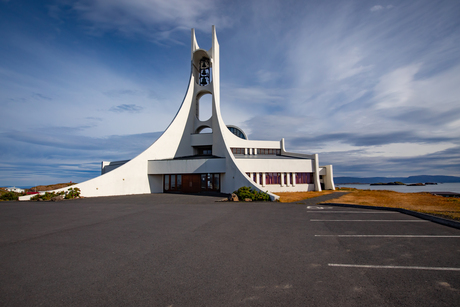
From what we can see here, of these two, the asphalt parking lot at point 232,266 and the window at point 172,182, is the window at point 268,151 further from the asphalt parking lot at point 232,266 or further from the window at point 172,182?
the asphalt parking lot at point 232,266

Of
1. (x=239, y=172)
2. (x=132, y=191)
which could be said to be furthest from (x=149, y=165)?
(x=239, y=172)

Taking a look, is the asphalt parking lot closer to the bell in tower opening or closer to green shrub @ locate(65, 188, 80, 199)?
green shrub @ locate(65, 188, 80, 199)

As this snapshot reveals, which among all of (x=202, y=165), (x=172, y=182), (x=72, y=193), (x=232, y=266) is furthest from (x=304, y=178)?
(x=232, y=266)

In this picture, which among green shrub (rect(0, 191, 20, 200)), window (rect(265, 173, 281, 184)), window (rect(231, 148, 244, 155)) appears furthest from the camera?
window (rect(231, 148, 244, 155))

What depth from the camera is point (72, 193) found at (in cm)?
1686

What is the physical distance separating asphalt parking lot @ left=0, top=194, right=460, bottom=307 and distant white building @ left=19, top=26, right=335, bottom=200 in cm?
1088

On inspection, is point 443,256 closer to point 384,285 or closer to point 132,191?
point 384,285

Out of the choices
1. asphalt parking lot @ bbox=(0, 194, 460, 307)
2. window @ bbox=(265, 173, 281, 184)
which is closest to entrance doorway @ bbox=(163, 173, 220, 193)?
window @ bbox=(265, 173, 281, 184)

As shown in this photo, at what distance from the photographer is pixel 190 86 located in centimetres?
2950

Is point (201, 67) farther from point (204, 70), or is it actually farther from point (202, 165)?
point (202, 165)

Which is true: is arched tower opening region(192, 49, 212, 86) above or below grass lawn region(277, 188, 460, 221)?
above

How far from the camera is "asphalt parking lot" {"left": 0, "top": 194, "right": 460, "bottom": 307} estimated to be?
2795 millimetres

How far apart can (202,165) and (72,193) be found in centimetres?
1080

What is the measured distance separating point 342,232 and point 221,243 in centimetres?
330
